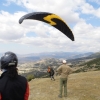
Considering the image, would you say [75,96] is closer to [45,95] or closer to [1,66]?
[45,95]

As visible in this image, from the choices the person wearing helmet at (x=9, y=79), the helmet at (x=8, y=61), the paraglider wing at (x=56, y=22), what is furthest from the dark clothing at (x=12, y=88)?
the paraglider wing at (x=56, y=22)

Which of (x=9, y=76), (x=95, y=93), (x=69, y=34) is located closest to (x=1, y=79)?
(x=9, y=76)

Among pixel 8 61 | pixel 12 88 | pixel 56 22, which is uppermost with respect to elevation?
pixel 56 22

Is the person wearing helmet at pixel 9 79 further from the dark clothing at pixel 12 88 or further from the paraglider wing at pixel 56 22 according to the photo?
the paraglider wing at pixel 56 22

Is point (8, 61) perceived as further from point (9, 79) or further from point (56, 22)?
point (56, 22)

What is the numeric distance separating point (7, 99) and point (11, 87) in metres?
0.27

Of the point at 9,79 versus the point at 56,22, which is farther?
the point at 56,22

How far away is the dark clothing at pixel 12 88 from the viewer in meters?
4.45

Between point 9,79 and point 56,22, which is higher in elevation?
point 56,22

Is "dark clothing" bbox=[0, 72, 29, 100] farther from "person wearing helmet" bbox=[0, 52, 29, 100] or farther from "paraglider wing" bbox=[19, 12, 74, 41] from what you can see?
"paraglider wing" bbox=[19, 12, 74, 41]

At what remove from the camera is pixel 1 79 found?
14.9 feet

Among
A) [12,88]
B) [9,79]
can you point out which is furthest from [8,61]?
[12,88]

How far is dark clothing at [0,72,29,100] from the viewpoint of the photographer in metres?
4.45

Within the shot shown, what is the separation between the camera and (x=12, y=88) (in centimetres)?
457
